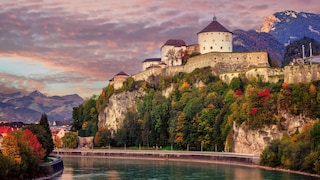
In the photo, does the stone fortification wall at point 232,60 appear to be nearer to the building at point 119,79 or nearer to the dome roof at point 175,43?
the dome roof at point 175,43

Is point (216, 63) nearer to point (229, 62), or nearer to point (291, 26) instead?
point (229, 62)

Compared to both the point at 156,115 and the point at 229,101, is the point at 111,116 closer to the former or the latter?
the point at 156,115

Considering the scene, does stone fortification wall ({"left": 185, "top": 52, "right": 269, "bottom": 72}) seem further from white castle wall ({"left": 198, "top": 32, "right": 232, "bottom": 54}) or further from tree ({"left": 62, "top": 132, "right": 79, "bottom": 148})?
tree ({"left": 62, "top": 132, "right": 79, "bottom": 148})

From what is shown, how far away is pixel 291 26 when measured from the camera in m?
153

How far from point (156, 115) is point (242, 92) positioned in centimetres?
1523

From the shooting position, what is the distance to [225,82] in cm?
7325

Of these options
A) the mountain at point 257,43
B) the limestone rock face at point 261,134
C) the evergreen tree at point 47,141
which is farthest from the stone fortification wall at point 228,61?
the mountain at point 257,43

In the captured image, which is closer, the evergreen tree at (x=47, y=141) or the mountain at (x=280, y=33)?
the evergreen tree at (x=47, y=141)

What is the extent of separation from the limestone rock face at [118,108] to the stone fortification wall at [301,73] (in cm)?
3102

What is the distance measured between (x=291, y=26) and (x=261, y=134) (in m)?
99.4

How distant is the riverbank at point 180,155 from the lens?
56.7 metres

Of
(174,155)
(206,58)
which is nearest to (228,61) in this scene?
(206,58)

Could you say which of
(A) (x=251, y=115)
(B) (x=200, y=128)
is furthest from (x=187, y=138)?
(A) (x=251, y=115)

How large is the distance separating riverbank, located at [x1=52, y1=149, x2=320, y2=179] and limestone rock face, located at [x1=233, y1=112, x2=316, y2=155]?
200cm
